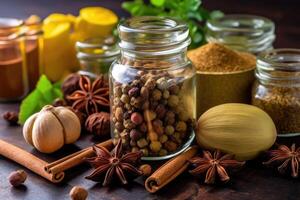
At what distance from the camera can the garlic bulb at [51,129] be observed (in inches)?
32.2

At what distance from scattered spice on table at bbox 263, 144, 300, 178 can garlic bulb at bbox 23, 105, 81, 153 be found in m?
0.29

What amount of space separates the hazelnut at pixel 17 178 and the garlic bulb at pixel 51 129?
0.08m

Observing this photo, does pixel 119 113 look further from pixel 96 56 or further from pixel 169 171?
pixel 96 56

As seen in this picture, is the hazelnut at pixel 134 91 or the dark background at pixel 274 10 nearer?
the hazelnut at pixel 134 91

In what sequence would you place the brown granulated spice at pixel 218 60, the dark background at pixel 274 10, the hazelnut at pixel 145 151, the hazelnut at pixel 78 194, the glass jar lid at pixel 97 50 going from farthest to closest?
1. the dark background at pixel 274 10
2. the glass jar lid at pixel 97 50
3. the brown granulated spice at pixel 218 60
4. the hazelnut at pixel 145 151
5. the hazelnut at pixel 78 194

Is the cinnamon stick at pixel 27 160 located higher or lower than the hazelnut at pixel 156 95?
lower

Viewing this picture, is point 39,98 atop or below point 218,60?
below

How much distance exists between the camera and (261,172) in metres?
0.78

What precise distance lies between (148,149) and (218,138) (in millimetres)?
100

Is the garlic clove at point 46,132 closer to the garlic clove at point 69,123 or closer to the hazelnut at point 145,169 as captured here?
the garlic clove at point 69,123

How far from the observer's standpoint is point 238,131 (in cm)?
79

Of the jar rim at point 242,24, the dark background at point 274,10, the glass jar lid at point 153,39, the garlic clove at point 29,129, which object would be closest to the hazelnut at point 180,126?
the glass jar lid at point 153,39

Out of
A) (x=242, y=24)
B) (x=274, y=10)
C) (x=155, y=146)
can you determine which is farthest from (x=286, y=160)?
(x=274, y=10)

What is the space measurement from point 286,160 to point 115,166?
0.77ft
